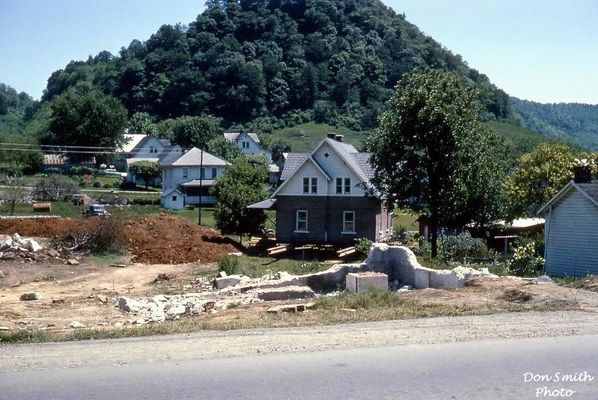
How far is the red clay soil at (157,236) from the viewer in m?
38.2

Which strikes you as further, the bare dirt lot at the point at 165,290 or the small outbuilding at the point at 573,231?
the small outbuilding at the point at 573,231

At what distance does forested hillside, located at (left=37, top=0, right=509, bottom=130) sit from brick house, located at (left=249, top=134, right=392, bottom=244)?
106 meters

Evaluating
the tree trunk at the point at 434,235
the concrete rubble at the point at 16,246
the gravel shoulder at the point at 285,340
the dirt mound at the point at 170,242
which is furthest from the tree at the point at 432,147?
the gravel shoulder at the point at 285,340

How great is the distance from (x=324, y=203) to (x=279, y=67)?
130 metres

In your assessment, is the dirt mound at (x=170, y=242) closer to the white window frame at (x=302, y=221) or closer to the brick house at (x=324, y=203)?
the brick house at (x=324, y=203)

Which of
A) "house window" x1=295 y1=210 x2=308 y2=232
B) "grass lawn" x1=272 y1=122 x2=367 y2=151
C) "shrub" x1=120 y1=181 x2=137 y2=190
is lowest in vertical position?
"house window" x1=295 y1=210 x2=308 y2=232

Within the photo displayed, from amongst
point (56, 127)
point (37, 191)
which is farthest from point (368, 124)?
point (37, 191)

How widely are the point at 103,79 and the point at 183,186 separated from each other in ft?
367

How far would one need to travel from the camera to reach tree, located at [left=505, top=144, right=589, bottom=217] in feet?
130

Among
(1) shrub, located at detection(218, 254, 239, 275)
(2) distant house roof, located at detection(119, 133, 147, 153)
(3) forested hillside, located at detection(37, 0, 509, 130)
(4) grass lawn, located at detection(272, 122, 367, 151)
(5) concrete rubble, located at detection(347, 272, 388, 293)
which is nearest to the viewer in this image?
(5) concrete rubble, located at detection(347, 272, 388, 293)

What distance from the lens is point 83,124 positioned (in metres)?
118

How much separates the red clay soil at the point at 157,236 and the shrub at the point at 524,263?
16.3 metres

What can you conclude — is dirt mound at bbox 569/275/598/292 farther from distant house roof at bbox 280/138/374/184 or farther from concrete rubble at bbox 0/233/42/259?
distant house roof at bbox 280/138/374/184

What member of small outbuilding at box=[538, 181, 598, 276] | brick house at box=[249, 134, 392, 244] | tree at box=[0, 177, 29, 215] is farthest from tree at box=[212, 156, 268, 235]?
small outbuilding at box=[538, 181, 598, 276]
